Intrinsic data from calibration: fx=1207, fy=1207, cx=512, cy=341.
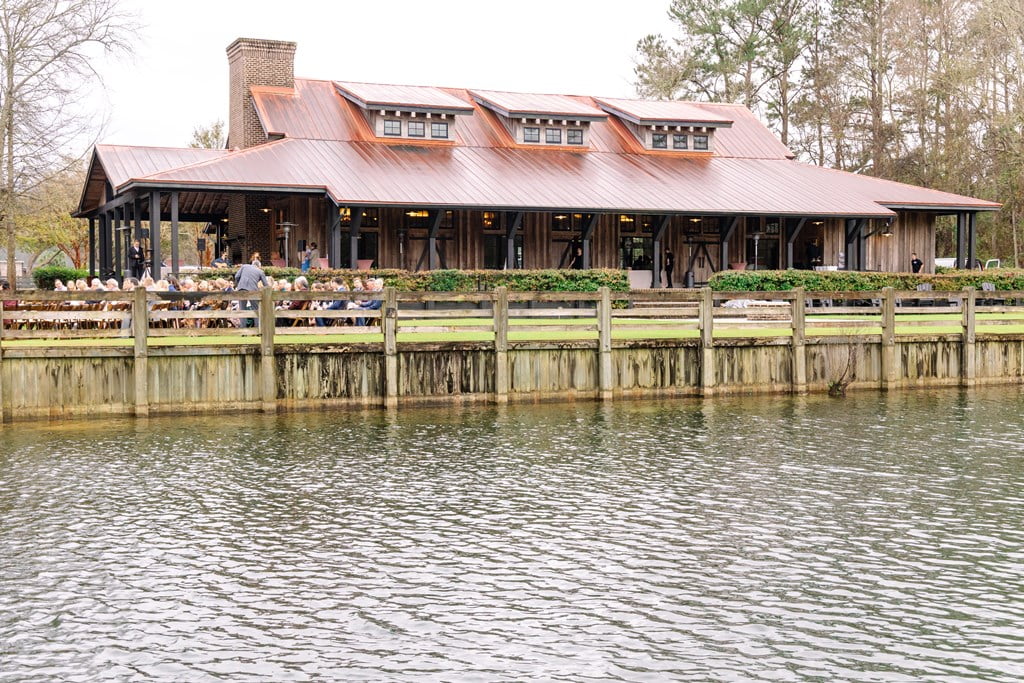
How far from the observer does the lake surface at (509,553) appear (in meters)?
7.52

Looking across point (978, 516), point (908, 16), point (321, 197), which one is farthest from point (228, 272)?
point (908, 16)

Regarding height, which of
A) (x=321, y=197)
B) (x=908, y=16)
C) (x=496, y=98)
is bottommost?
(x=321, y=197)

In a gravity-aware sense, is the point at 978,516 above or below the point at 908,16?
below

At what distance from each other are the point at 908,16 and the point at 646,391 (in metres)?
46.9

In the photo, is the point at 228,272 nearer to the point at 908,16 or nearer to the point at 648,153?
the point at 648,153

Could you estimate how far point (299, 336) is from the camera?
21188 mm

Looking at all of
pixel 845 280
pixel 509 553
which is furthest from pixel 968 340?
pixel 509 553

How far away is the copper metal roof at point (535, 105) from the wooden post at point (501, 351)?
23.7 metres

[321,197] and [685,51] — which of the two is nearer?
[321,197]

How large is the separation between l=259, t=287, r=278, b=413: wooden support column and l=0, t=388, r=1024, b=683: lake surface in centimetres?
128

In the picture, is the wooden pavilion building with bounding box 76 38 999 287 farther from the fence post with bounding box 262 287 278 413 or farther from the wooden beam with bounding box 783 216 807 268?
the fence post with bounding box 262 287 278 413

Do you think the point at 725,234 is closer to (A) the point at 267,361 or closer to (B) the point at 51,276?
(A) the point at 267,361

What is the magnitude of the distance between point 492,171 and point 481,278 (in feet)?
22.7

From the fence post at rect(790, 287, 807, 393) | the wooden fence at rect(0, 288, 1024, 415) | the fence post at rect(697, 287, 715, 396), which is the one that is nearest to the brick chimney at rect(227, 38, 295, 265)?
the wooden fence at rect(0, 288, 1024, 415)
